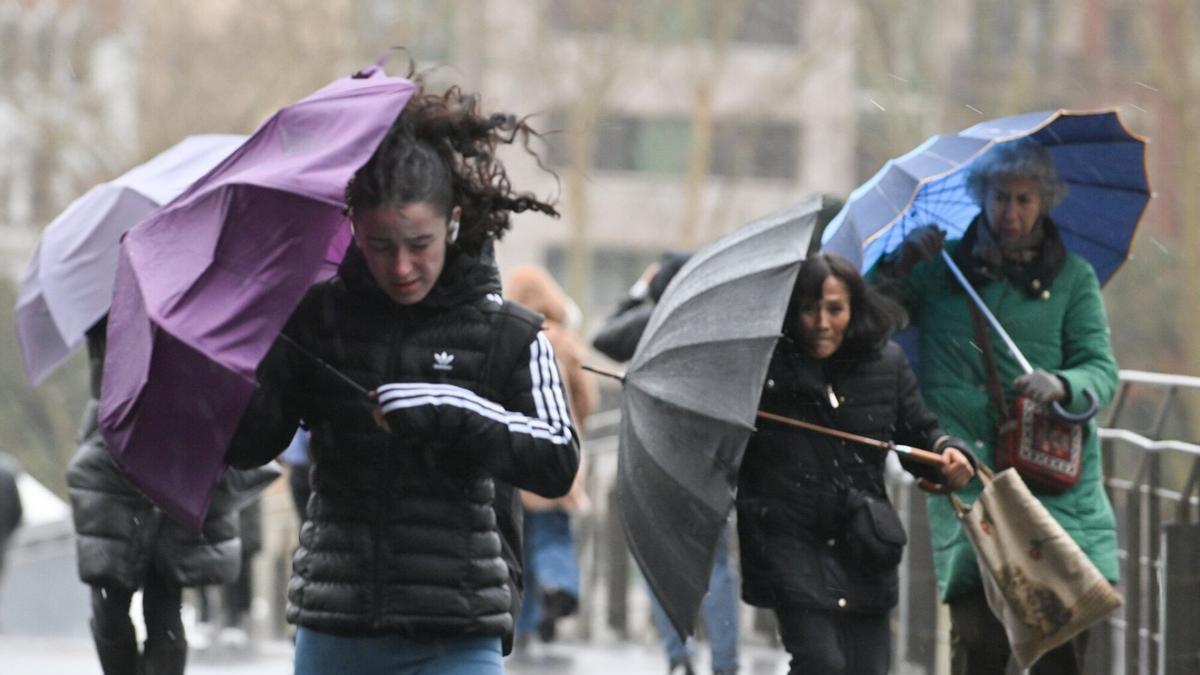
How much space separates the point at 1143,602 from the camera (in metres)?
9.05

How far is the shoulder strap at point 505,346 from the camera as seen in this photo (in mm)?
5078

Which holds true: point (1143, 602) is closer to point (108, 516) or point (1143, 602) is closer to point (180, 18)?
point (108, 516)

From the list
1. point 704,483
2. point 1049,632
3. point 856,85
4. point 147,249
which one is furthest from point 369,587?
point 856,85

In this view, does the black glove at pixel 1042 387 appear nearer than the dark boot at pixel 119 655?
Yes

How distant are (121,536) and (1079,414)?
300cm

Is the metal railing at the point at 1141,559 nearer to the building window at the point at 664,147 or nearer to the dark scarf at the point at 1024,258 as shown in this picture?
the dark scarf at the point at 1024,258

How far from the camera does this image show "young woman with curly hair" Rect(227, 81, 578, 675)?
16.1 feet

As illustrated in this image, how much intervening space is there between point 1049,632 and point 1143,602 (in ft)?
7.46

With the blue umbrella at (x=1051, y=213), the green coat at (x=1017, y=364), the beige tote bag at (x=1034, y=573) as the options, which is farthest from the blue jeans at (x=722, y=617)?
the beige tote bag at (x=1034, y=573)

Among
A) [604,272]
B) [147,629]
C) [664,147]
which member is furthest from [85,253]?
[604,272]

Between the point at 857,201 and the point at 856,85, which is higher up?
the point at 856,85

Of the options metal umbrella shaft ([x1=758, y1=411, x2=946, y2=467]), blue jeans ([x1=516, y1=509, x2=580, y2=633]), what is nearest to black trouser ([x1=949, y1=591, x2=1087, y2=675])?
metal umbrella shaft ([x1=758, y1=411, x2=946, y2=467])

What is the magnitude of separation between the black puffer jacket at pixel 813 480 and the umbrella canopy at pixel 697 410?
25.1 inches

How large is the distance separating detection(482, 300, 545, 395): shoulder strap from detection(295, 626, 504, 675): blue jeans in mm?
528
